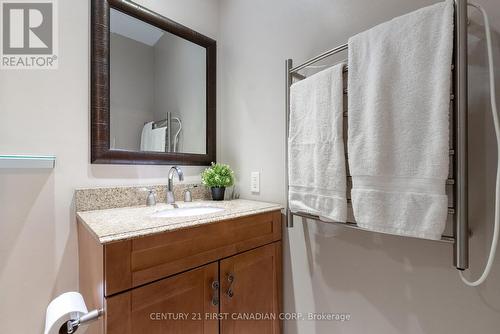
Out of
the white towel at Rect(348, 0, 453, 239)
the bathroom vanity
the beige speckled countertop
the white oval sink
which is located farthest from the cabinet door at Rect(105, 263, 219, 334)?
the white towel at Rect(348, 0, 453, 239)

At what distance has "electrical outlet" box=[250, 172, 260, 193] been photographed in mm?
1328

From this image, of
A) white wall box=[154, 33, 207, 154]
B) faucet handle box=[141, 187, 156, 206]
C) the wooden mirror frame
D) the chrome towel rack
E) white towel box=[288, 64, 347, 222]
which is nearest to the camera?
the chrome towel rack

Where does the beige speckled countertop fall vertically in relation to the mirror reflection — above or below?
below

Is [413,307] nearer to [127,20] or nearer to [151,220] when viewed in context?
[151,220]

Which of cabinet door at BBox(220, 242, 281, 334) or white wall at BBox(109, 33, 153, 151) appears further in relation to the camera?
white wall at BBox(109, 33, 153, 151)

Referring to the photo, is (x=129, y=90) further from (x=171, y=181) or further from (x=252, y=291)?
(x=252, y=291)

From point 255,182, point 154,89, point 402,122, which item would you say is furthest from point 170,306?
point 154,89

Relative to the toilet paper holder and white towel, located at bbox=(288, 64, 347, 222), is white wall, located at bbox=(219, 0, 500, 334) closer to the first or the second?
white towel, located at bbox=(288, 64, 347, 222)

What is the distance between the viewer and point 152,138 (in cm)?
125

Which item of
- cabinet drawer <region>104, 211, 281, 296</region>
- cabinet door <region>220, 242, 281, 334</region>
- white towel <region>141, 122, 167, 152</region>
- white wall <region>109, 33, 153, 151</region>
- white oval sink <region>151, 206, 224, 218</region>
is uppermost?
white wall <region>109, 33, 153, 151</region>

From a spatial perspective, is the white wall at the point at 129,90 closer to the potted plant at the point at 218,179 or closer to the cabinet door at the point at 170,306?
the potted plant at the point at 218,179

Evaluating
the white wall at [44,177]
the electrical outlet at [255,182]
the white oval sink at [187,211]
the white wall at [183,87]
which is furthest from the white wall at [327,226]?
the white wall at [44,177]

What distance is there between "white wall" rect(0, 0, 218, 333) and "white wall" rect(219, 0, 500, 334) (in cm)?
75

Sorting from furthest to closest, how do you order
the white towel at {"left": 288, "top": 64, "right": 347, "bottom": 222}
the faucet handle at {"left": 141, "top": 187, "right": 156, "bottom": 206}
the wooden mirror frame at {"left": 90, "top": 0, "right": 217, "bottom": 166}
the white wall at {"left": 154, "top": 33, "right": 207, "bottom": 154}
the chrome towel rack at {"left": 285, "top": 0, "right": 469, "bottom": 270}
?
the white wall at {"left": 154, "top": 33, "right": 207, "bottom": 154}
the faucet handle at {"left": 141, "top": 187, "right": 156, "bottom": 206}
the wooden mirror frame at {"left": 90, "top": 0, "right": 217, "bottom": 166}
the white towel at {"left": 288, "top": 64, "right": 347, "bottom": 222}
the chrome towel rack at {"left": 285, "top": 0, "right": 469, "bottom": 270}
